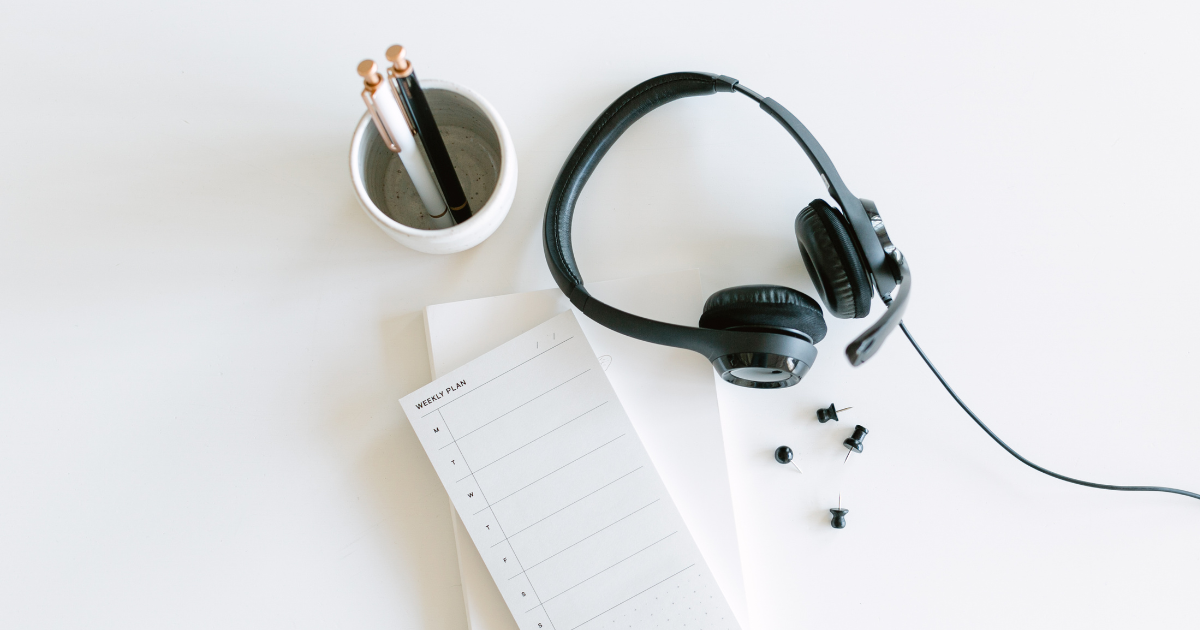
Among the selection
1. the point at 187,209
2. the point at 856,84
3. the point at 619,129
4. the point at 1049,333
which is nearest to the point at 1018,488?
the point at 1049,333

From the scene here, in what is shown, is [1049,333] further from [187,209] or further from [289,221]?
[187,209]

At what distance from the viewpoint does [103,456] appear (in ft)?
2.43

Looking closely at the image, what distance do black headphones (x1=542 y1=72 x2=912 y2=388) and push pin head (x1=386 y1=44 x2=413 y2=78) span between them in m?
0.21

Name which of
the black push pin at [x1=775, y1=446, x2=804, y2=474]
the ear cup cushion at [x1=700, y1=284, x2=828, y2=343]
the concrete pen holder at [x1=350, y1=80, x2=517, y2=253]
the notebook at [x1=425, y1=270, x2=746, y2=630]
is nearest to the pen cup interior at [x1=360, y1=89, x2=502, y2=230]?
the concrete pen holder at [x1=350, y1=80, x2=517, y2=253]

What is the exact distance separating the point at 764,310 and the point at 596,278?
0.64 feet

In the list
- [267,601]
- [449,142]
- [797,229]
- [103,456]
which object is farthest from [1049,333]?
[103,456]

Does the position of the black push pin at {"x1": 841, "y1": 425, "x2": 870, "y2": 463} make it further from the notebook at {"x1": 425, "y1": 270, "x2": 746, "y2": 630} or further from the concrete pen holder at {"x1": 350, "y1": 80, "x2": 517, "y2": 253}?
the concrete pen holder at {"x1": 350, "y1": 80, "x2": 517, "y2": 253}

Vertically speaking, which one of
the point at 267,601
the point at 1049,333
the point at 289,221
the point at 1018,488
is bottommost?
the point at 1018,488

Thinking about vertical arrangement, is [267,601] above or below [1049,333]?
above

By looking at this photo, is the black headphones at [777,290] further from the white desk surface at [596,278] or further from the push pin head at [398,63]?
the push pin head at [398,63]

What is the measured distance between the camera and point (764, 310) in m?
0.65

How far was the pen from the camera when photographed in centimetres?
52

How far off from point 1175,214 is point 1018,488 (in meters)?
0.36

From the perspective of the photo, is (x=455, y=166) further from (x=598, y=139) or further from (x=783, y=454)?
(x=783, y=454)
